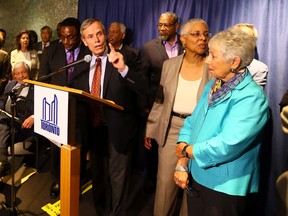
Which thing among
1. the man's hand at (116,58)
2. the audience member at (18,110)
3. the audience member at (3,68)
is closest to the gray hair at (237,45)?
the man's hand at (116,58)

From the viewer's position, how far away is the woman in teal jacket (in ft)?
4.09

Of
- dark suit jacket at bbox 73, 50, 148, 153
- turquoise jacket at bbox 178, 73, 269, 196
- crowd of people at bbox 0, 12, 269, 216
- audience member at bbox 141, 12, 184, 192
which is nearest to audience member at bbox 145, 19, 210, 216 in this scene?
crowd of people at bbox 0, 12, 269, 216

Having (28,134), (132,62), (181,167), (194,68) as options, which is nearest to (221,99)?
(181,167)

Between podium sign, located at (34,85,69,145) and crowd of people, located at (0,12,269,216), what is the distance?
5.6 inches

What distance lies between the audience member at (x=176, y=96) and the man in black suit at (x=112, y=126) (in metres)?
0.23

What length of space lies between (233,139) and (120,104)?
3.07ft

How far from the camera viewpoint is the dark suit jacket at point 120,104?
192 cm

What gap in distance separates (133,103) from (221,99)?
857 millimetres

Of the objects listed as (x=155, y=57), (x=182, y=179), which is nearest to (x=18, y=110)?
(x=155, y=57)

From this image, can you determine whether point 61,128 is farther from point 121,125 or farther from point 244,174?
point 244,174

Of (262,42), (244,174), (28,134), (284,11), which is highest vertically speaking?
(284,11)

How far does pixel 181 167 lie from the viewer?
1631 mm

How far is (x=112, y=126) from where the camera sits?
1.97 m

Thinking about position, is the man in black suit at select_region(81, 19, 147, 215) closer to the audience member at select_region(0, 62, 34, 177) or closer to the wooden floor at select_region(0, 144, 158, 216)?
the wooden floor at select_region(0, 144, 158, 216)
